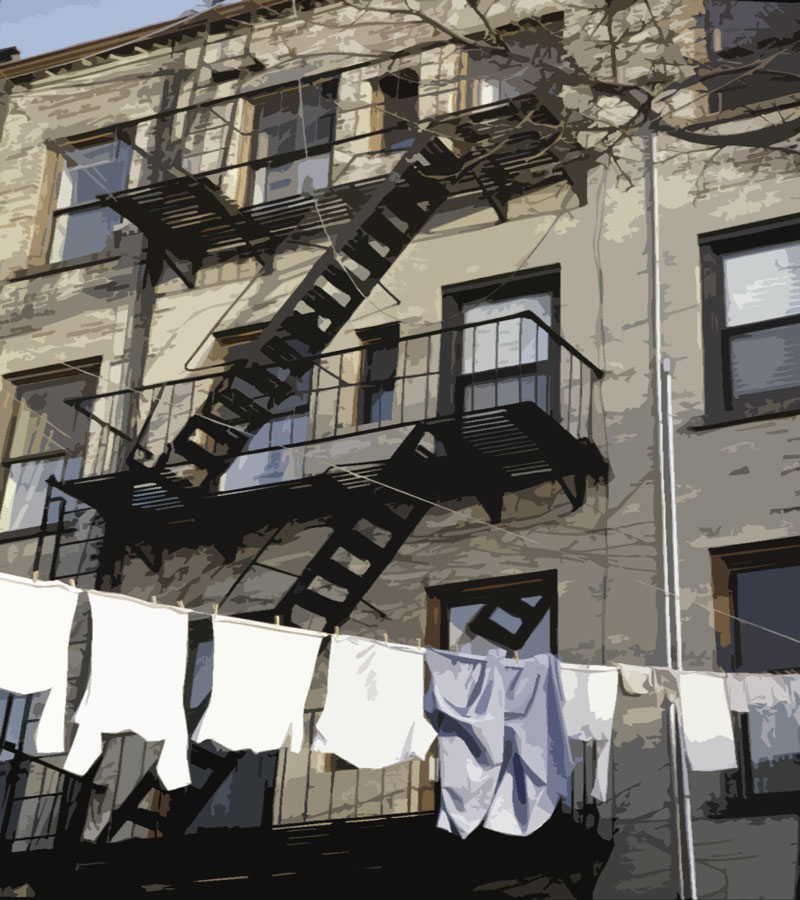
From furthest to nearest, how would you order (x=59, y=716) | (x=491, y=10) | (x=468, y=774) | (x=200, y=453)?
1. (x=491, y=10)
2. (x=200, y=453)
3. (x=468, y=774)
4. (x=59, y=716)

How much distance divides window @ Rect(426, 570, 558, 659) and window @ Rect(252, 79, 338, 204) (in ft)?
18.9

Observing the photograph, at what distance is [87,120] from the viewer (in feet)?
67.6

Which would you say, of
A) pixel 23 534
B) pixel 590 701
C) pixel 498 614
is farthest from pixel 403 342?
pixel 590 701

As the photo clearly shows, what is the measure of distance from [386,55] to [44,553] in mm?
6698

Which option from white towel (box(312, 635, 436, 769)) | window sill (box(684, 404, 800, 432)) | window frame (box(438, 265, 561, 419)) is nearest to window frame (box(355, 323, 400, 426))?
window frame (box(438, 265, 561, 419))

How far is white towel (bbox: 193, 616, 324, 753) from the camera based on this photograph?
12.2 m

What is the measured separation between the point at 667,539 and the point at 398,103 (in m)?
7.19

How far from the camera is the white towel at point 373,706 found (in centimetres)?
1230

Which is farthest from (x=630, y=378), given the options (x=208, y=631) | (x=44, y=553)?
(x=44, y=553)

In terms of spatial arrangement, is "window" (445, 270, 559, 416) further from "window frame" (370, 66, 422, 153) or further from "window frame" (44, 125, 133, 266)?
"window frame" (44, 125, 133, 266)

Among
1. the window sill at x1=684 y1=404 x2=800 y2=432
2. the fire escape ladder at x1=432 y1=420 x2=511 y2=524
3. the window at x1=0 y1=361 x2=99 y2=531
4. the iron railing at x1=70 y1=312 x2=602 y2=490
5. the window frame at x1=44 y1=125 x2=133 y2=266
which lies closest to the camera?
the window sill at x1=684 y1=404 x2=800 y2=432

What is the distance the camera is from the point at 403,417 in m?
16.2

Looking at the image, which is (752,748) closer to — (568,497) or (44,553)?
(568,497)

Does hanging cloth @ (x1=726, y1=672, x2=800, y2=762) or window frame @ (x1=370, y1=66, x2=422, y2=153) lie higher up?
window frame @ (x1=370, y1=66, x2=422, y2=153)
